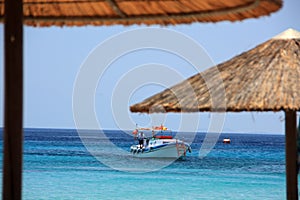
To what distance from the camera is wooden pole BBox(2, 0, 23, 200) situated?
2.57 meters

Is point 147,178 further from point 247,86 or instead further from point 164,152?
point 247,86

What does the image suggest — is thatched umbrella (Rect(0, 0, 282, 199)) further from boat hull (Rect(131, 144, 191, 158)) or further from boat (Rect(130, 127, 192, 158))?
boat hull (Rect(131, 144, 191, 158))

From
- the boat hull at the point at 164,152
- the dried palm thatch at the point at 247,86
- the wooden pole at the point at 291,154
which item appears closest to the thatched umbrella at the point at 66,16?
the dried palm thatch at the point at 247,86

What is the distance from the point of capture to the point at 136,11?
10.2 ft

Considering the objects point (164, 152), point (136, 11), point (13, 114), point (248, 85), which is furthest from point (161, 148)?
point (13, 114)

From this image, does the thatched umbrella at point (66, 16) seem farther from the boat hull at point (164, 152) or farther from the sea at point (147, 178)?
the boat hull at point (164, 152)

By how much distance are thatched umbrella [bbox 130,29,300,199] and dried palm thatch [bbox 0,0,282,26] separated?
0.90m

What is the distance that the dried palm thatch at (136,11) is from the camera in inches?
112

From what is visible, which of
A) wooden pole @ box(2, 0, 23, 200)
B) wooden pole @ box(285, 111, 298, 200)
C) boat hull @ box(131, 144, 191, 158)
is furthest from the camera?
boat hull @ box(131, 144, 191, 158)

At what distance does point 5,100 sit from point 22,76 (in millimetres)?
112

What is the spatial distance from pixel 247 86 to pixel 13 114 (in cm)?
175

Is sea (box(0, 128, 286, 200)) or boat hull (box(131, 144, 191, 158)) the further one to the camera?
boat hull (box(131, 144, 191, 158))

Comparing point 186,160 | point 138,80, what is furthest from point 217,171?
point 138,80

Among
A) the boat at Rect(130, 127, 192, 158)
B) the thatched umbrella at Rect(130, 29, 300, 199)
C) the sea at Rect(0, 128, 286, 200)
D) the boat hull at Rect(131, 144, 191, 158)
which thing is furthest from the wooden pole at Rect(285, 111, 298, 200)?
the boat hull at Rect(131, 144, 191, 158)
